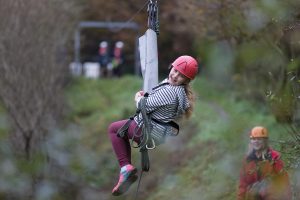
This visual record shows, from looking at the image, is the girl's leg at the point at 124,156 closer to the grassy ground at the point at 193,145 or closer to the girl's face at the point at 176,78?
the girl's face at the point at 176,78

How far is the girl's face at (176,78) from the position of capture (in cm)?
793

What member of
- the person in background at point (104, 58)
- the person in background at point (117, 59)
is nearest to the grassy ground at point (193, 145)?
the person in background at point (117, 59)

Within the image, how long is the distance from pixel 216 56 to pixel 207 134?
13.4 metres

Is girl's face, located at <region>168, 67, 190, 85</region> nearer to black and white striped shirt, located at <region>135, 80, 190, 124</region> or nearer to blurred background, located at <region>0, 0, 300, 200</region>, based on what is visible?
black and white striped shirt, located at <region>135, 80, 190, 124</region>

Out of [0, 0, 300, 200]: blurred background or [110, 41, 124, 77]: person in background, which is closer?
[0, 0, 300, 200]: blurred background

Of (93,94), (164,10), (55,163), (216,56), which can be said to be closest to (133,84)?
(93,94)

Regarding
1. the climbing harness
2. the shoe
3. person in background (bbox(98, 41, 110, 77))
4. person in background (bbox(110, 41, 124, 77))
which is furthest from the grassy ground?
person in background (bbox(98, 41, 110, 77))

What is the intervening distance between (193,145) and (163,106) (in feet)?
33.1

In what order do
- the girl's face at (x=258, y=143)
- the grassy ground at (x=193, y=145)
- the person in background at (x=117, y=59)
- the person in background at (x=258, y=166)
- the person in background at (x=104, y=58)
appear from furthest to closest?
the person in background at (x=104, y=58) < the person in background at (x=117, y=59) < the grassy ground at (x=193, y=145) < the girl's face at (x=258, y=143) < the person in background at (x=258, y=166)

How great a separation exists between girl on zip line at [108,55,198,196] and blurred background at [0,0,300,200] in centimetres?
26

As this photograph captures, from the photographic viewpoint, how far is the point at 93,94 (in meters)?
31.4

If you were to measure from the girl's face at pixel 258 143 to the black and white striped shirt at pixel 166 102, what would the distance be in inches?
56.4

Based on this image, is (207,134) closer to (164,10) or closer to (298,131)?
(298,131)

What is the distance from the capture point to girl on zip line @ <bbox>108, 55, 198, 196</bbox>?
789 cm
